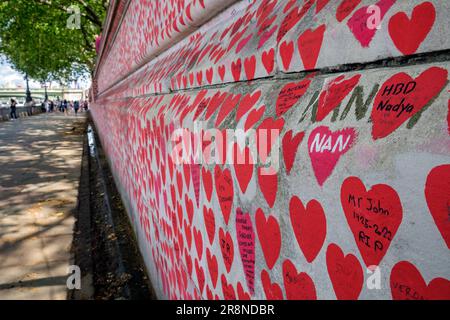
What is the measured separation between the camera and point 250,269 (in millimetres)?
888

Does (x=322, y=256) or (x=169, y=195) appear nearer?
(x=322, y=256)

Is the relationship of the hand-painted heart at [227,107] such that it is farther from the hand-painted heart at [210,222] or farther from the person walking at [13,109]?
the person walking at [13,109]

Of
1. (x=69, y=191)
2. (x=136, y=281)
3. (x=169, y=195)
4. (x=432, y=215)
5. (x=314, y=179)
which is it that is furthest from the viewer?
(x=69, y=191)

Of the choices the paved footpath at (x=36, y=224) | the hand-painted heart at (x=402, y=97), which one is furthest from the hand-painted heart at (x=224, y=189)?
the paved footpath at (x=36, y=224)

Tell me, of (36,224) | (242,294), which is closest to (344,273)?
(242,294)

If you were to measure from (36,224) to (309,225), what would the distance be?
13.8 ft

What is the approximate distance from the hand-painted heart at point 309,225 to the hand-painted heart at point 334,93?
0.45 ft

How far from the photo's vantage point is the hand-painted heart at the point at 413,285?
42cm

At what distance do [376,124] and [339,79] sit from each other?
6.2 inches

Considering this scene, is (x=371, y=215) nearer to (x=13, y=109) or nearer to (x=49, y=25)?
(x=49, y=25)

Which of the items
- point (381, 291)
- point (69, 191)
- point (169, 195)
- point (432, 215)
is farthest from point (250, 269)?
point (69, 191)

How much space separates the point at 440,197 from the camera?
41cm
